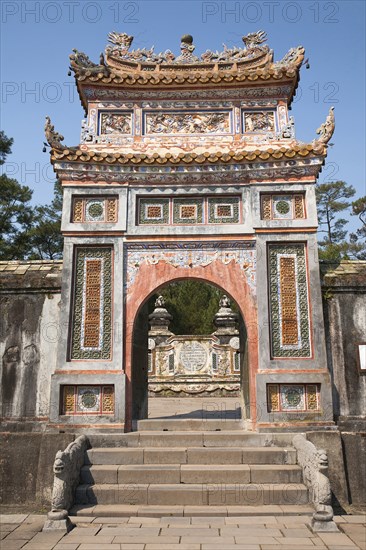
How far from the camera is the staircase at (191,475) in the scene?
670cm

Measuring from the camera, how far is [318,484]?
6.24 m

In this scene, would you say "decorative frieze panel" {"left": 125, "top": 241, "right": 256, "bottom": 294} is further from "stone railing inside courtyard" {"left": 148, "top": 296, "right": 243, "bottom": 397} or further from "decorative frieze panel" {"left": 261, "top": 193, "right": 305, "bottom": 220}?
"stone railing inside courtyard" {"left": 148, "top": 296, "right": 243, "bottom": 397}

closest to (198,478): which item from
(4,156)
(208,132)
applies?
(208,132)

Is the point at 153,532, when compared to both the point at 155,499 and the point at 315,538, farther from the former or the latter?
the point at 315,538

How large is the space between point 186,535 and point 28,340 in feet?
14.2

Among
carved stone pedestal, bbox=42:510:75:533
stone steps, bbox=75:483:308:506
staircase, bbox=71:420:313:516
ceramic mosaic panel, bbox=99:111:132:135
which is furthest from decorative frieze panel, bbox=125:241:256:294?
carved stone pedestal, bbox=42:510:75:533

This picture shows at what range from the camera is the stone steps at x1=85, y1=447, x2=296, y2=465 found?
7.41 m

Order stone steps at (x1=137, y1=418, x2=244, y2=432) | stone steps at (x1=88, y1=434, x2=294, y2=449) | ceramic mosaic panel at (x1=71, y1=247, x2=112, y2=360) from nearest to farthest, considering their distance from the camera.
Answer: stone steps at (x1=88, y1=434, x2=294, y2=449)
ceramic mosaic panel at (x1=71, y1=247, x2=112, y2=360)
stone steps at (x1=137, y1=418, x2=244, y2=432)

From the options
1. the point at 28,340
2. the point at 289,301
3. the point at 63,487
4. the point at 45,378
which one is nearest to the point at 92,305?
the point at 28,340

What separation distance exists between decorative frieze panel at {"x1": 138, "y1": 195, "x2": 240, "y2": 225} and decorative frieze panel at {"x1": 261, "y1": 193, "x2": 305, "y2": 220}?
19.8 inches

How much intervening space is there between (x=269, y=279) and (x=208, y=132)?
337cm

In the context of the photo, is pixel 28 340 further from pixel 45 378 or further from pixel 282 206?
pixel 282 206

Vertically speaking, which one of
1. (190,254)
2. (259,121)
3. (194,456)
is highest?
(259,121)

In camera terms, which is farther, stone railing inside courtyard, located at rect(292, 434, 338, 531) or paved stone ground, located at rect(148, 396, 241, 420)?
paved stone ground, located at rect(148, 396, 241, 420)
